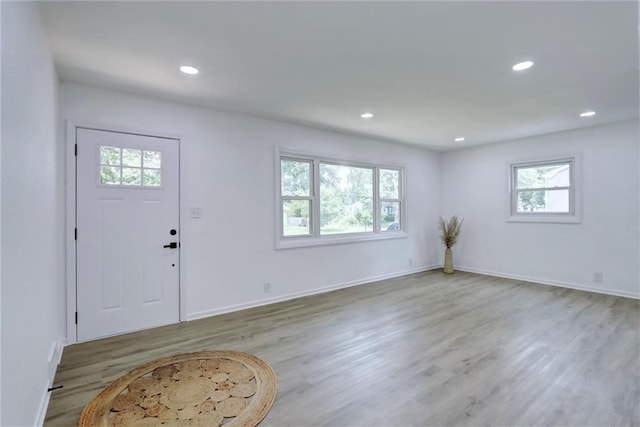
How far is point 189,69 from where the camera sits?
2795 millimetres

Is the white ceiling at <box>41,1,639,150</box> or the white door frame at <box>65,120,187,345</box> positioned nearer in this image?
the white ceiling at <box>41,1,639,150</box>

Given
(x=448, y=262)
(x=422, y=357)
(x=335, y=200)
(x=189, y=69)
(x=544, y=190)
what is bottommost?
(x=422, y=357)

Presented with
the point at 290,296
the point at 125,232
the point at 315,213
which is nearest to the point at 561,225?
the point at 315,213

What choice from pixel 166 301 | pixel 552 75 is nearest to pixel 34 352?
pixel 166 301

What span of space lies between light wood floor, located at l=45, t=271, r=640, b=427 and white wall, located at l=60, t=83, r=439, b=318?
0.35 metres

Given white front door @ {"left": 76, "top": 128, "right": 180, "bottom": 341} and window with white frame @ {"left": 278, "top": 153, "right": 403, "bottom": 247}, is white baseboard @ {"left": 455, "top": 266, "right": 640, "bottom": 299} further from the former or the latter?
white front door @ {"left": 76, "top": 128, "right": 180, "bottom": 341}

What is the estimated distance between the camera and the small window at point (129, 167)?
322cm

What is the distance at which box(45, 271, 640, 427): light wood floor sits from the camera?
1998mm

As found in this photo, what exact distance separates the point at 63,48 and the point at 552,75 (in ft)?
13.6

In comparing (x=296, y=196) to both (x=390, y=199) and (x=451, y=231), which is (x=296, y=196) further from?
(x=451, y=231)

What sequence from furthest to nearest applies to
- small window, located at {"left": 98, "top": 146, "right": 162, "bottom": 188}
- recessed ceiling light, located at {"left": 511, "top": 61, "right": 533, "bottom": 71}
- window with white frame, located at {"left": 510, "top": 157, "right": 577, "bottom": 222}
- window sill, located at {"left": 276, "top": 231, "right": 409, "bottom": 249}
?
1. window with white frame, located at {"left": 510, "top": 157, "right": 577, "bottom": 222}
2. window sill, located at {"left": 276, "top": 231, "right": 409, "bottom": 249}
3. small window, located at {"left": 98, "top": 146, "right": 162, "bottom": 188}
4. recessed ceiling light, located at {"left": 511, "top": 61, "right": 533, "bottom": 71}

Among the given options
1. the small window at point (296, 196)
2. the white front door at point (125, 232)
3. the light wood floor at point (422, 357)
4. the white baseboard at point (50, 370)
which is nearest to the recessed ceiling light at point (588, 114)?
the light wood floor at point (422, 357)

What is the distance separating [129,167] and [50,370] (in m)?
1.93

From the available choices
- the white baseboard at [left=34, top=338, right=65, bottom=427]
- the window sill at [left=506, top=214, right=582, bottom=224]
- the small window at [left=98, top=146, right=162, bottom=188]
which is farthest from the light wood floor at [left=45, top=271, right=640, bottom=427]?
the small window at [left=98, top=146, right=162, bottom=188]
